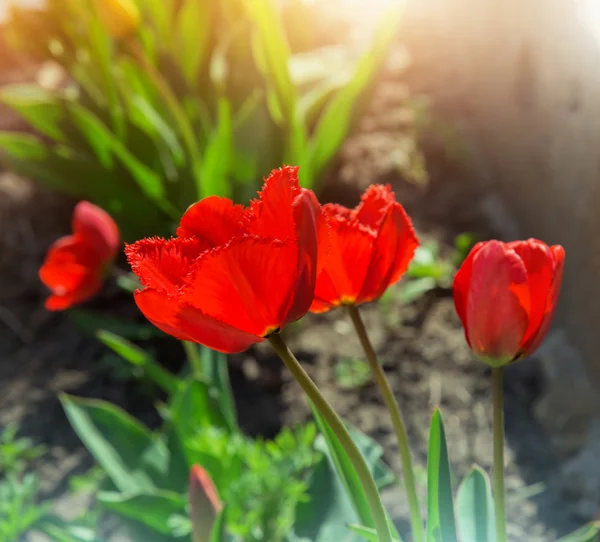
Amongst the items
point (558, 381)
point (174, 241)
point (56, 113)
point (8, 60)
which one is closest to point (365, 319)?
point (558, 381)

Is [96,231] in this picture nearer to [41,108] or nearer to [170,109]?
[170,109]

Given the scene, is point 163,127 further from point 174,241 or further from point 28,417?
point 174,241

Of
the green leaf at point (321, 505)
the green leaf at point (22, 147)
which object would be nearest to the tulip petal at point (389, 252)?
the green leaf at point (321, 505)

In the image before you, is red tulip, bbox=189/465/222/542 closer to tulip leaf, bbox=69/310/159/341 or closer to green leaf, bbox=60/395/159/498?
green leaf, bbox=60/395/159/498

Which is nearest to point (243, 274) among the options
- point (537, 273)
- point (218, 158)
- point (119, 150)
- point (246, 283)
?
point (246, 283)

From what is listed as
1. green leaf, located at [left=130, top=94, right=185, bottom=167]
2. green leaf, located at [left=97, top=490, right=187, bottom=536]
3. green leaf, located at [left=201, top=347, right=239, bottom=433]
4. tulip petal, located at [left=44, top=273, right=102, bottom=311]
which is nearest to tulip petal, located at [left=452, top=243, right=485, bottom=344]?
green leaf, located at [left=97, top=490, right=187, bottom=536]
